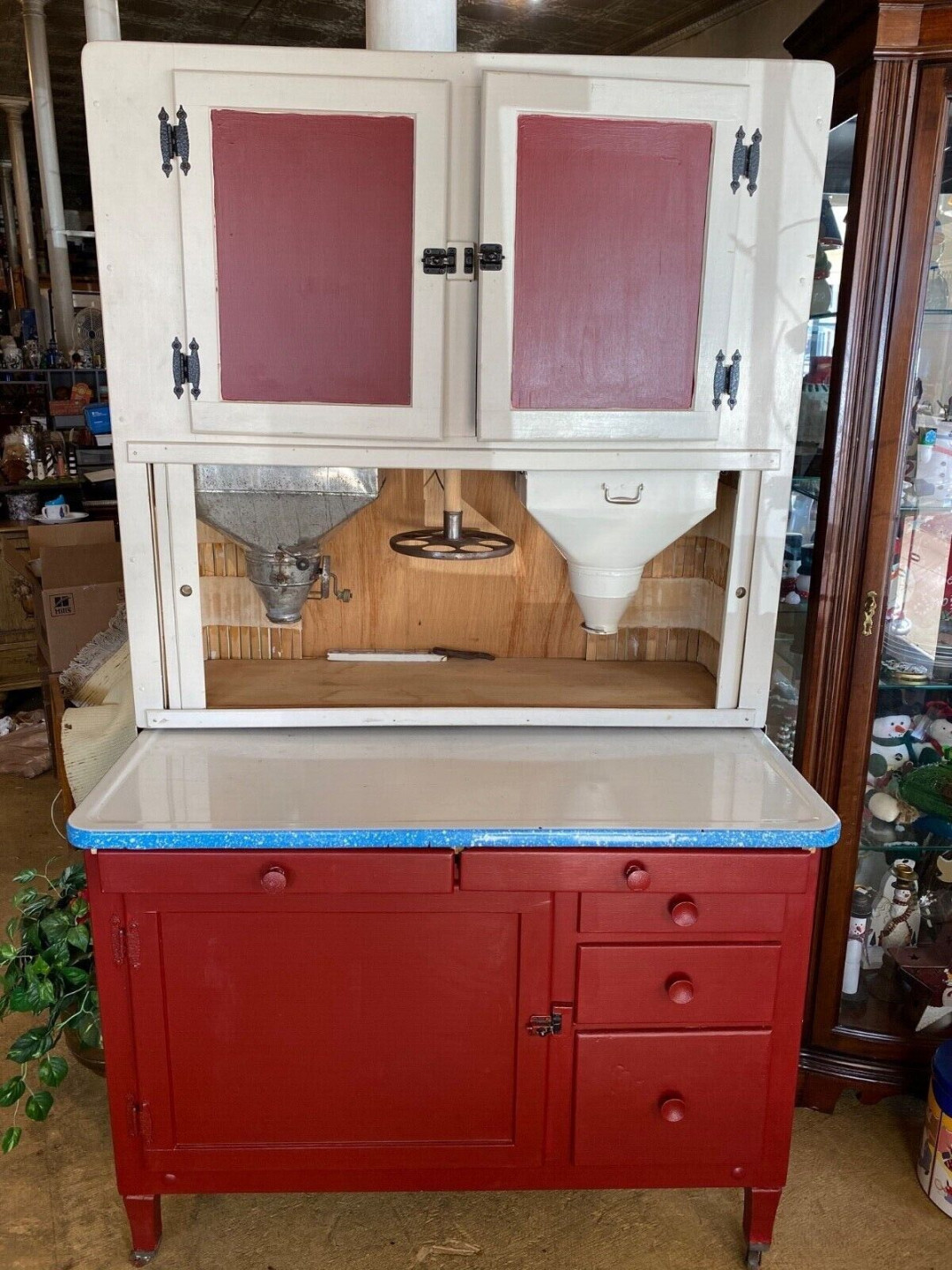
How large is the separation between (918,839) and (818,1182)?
74 cm

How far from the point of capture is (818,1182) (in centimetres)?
200

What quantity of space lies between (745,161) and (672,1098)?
1.61 metres

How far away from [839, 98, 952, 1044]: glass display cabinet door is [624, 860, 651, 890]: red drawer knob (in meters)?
0.74

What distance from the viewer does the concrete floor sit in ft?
5.93

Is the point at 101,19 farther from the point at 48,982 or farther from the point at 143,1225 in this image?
the point at 143,1225

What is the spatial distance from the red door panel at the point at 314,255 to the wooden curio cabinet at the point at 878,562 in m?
0.84

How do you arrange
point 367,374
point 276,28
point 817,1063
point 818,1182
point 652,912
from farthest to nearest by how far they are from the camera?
point 276,28 → point 817,1063 → point 818,1182 → point 367,374 → point 652,912

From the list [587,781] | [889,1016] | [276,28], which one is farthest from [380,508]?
[276,28]

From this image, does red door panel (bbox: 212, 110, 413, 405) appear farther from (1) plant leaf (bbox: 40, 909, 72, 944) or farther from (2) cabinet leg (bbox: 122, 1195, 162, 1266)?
(2) cabinet leg (bbox: 122, 1195, 162, 1266)

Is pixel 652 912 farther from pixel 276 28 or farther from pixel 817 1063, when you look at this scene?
pixel 276 28

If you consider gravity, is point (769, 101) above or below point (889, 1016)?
above

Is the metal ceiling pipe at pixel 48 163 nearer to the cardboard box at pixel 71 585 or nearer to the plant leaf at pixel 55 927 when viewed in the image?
the cardboard box at pixel 71 585

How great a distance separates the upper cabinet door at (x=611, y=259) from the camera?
64.2 inches

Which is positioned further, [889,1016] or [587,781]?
[889,1016]
